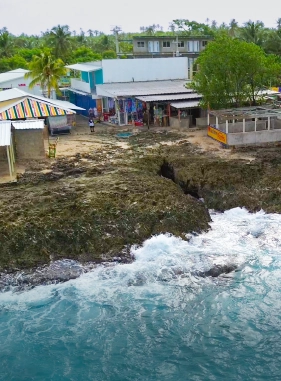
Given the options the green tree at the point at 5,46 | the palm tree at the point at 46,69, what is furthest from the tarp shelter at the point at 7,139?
the green tree at the point at 5,46

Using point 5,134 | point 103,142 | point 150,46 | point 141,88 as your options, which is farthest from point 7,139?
point 150,46

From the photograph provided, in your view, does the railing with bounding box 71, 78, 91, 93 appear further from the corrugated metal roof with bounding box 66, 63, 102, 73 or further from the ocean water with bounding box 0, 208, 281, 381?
the ocean water with bounding box 0, 208, 281, 381

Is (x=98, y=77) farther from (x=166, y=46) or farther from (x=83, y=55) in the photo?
(x=83, y=55)

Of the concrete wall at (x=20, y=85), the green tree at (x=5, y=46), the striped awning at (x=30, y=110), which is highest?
the green tree at (x=5, y=46)

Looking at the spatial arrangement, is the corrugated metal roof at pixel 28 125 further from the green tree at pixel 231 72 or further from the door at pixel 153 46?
the door at pixel 153 46

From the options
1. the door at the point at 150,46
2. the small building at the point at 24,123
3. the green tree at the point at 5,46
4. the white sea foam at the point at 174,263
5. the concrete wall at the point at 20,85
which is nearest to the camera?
the white sea foam at the point at 174,263

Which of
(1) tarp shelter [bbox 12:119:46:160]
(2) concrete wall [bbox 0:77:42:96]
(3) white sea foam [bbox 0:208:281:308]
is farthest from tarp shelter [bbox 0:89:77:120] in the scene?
(3) white sea foam [bbox 0:208:281:308]
